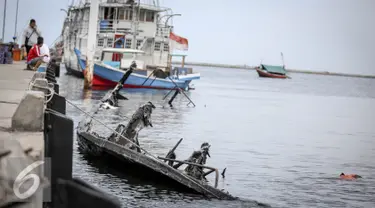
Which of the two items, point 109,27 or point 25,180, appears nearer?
point 25,180

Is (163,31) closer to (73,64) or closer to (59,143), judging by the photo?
(73,64)

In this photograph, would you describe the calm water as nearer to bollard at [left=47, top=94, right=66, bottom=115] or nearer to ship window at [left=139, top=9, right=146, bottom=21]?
bollard at [left=47, top=94, right=66, bottom=115]

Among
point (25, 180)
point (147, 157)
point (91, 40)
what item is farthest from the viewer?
point (91, 40)

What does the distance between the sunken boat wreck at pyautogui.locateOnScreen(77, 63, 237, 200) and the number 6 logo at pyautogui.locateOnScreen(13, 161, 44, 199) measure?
455 inches

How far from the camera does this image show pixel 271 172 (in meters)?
22.9

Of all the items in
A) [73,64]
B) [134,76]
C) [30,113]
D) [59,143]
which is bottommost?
[134,76]

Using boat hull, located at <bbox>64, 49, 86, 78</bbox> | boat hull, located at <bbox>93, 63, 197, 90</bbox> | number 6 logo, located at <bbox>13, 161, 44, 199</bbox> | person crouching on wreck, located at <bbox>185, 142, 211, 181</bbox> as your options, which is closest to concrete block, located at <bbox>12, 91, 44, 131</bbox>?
number 6 logo, located at <bbox>13, 161, 44, 199</bbox>

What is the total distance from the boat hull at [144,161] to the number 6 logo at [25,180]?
12.3m

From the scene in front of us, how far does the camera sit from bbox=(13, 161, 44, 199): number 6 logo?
406 cm

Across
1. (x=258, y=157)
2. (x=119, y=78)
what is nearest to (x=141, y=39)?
(x=119, y=78)

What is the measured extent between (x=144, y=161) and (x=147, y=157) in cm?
13

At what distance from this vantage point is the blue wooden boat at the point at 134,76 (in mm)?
62606

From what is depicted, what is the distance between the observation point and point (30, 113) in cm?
497

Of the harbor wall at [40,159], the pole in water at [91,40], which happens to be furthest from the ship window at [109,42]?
the harbor wall at [40,159]
